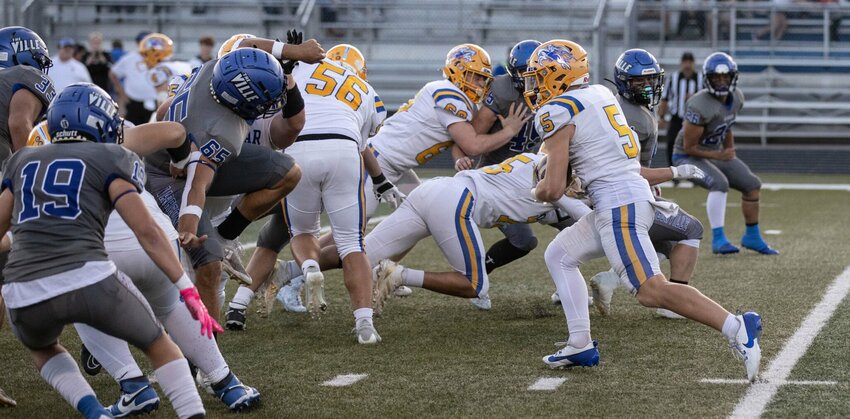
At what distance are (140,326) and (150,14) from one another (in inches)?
619

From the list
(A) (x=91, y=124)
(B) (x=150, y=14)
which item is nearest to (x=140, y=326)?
(A) (x=91, y=124)

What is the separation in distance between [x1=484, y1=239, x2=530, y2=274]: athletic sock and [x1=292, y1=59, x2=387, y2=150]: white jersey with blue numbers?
137cm

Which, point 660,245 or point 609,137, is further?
point 660,245

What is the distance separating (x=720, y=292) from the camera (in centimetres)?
691

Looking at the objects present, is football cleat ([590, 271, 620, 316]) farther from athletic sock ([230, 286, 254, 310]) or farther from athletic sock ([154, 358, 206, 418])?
athletic sock ([154, 358, 206, 418])

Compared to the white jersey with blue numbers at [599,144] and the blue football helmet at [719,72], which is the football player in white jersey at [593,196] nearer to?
the white jersey with blue numbers at [599,144]

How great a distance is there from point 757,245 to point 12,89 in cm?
557

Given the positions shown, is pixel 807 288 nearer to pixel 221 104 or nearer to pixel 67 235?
pixel 221 104

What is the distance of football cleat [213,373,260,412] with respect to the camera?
4258 millimetres

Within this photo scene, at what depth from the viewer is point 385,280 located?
5957 millimetres

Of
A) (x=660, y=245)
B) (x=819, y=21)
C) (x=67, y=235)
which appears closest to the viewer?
(x=67, y=235)

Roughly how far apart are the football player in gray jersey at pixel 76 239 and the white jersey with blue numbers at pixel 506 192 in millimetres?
2630

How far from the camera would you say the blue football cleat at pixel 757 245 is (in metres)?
8.62

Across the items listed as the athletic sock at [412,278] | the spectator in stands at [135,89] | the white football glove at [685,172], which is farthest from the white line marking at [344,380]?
the spectator in stands at [135,89]
